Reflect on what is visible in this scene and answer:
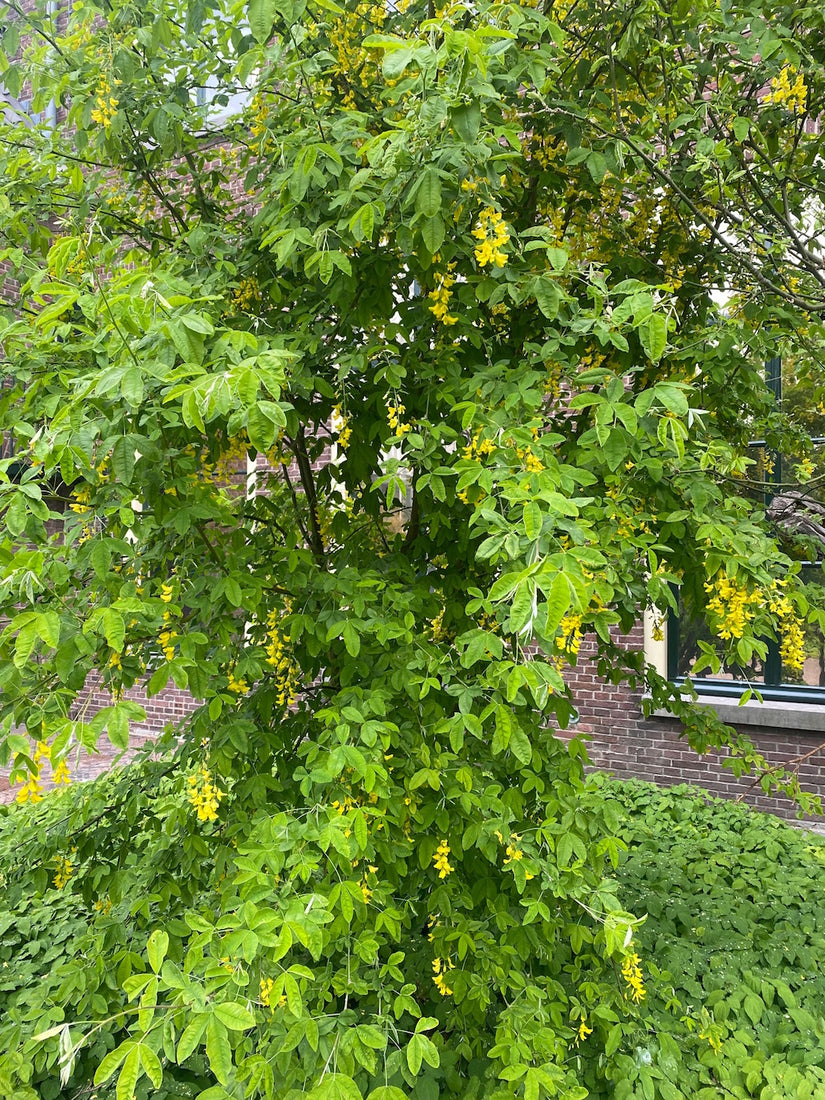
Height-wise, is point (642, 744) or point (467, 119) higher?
point (467, 119)

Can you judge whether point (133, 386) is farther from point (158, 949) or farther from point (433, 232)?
point (158, 949)

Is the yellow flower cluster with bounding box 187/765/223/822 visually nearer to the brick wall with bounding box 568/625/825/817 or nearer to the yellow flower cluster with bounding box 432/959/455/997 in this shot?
the yellow flower cluster with bounding box 432/959/455/997

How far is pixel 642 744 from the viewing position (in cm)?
593

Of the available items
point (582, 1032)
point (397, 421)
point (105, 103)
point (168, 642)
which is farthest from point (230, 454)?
point (582, 1032)

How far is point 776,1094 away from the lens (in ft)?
8.22

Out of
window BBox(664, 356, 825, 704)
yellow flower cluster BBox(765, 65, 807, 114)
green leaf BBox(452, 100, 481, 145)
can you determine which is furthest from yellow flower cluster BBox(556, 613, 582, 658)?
window BBox(664, 356, 825, 704)

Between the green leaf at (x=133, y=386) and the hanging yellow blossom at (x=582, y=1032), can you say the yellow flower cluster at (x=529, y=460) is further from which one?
the hanging yellow blossom at (x=582, y=1032)

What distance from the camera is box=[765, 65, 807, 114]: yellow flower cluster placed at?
2334 mm

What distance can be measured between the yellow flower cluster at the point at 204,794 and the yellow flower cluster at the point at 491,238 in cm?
152

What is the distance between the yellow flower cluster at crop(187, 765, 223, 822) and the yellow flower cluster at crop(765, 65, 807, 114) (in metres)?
2.74

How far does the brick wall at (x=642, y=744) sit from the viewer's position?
5527mm

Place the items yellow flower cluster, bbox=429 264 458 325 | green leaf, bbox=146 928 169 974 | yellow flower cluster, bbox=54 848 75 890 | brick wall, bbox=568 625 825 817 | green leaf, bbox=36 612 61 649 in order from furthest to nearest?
brick wall, bbox=568 625 825 817 < yellow flower cluster, bbox=54 848 75 890 < yellow flower cluster, bbox=429 264 458 325 < green leaf, bbox=36 612 61 649 < green leaf, bbox=146 928 169 974

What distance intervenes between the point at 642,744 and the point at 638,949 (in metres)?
2.87

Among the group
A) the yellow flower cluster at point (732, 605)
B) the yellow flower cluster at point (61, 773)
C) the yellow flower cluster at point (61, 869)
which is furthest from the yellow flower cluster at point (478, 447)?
the yellow flower cluster at point (61, 869)
